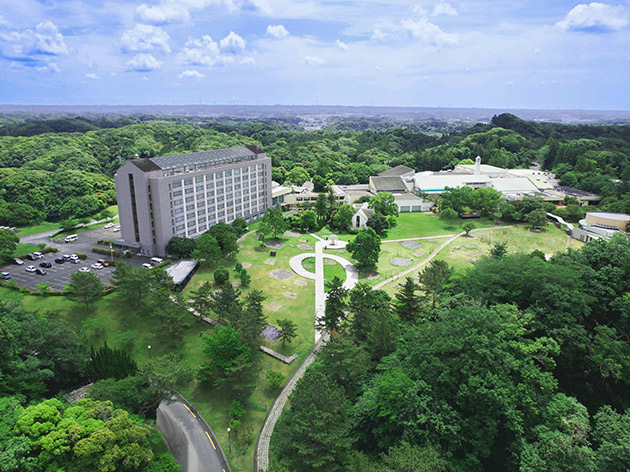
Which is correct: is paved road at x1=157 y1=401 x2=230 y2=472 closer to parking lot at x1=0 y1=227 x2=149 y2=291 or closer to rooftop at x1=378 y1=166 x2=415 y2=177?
parking lot at x1=0 y1=227 x2=149 y2=291

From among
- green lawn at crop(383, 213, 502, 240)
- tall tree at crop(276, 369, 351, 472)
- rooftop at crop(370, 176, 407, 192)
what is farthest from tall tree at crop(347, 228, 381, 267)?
rooftop at crop(370, 176, 407, 192)

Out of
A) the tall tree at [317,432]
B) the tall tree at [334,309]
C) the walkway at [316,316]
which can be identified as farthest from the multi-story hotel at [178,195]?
the tall tree at [317,432]

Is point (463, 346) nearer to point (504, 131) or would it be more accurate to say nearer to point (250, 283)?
point (250, 283)

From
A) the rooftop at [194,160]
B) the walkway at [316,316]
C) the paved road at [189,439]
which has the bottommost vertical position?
the paved road at [189,439]

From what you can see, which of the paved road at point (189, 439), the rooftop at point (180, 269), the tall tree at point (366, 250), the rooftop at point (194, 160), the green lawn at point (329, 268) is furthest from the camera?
the rooftop at point (194, 160)

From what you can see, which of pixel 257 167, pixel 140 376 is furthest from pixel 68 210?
pixel 140 376

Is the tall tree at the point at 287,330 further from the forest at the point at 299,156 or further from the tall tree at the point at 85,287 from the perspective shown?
the forest at the point at 299,156
